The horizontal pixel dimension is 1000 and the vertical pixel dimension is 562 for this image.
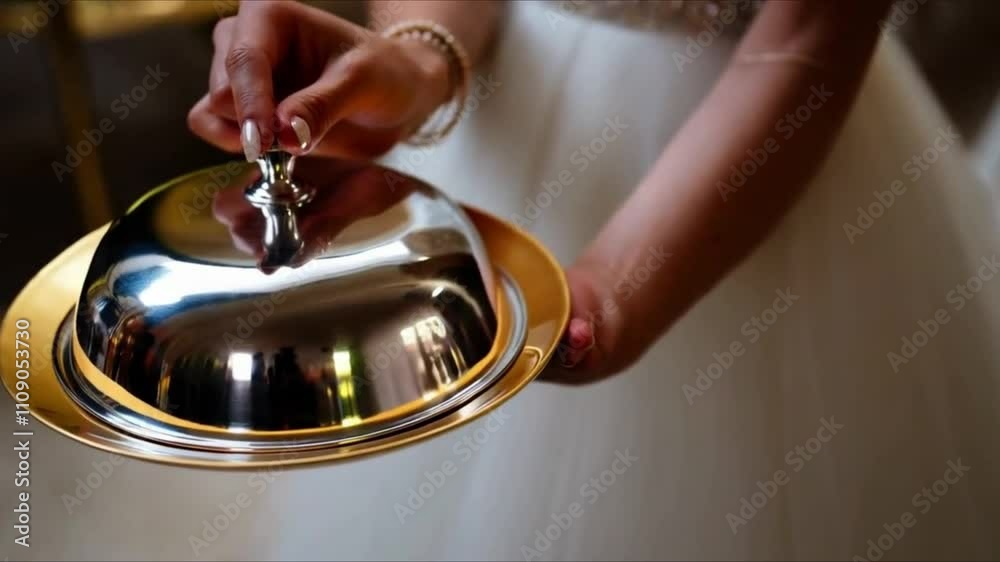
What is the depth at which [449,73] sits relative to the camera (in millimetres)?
592

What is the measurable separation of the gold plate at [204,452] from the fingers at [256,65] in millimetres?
131

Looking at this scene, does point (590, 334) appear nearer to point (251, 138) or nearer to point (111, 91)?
point (251, 138)

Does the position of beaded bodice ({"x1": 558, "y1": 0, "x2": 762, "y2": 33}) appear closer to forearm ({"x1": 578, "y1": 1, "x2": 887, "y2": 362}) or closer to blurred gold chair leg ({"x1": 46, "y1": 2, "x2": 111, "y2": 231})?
forearm ({"x1": 578, "y1": 1, "x2": 887, "y2": 362})

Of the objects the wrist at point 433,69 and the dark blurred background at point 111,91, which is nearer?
the wrist at point 433,69

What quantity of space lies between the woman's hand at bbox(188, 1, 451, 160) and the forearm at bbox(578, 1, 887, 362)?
17cm

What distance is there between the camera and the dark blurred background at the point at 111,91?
0.72 meters

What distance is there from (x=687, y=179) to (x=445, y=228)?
0.63 ft

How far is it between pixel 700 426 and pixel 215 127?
36 cm

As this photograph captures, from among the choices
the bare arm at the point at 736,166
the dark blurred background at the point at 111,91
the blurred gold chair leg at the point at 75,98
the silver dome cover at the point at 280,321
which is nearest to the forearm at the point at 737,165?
the bare arm at the point at 736,166

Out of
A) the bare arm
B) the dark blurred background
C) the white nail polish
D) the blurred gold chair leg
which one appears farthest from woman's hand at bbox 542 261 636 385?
the blurred gold chair leg

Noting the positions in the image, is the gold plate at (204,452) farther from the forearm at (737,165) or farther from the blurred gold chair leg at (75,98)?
the blurred gold chair leg at (75,98)

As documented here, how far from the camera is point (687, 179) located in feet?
1.71

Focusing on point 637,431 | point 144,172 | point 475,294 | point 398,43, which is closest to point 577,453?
point 637,431

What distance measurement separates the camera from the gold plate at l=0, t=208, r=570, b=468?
314 mm
